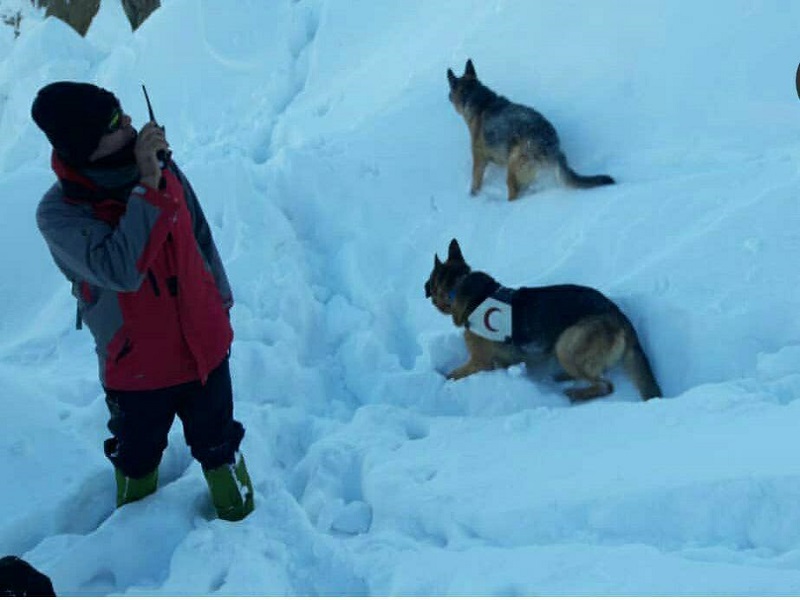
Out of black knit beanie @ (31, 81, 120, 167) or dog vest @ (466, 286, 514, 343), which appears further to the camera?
dog vest @ (466, 286, 514, 343)

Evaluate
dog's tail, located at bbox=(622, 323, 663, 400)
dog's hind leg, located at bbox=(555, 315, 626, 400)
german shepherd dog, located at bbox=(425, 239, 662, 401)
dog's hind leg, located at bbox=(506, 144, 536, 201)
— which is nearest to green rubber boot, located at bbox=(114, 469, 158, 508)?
german shepherd dog, located at bbox=(425, 239, 662, 401)

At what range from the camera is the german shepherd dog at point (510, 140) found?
5.62m

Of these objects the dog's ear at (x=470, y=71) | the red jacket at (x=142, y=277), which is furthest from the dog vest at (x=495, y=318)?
the dog's ear at (x=470, y=71)

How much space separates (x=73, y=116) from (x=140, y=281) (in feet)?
1.84

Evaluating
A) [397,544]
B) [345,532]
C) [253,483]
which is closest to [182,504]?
[253,483]

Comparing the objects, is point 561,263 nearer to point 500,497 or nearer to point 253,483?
point 500,497

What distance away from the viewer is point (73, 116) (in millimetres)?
2357

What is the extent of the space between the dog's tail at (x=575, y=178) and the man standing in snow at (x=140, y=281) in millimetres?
3199

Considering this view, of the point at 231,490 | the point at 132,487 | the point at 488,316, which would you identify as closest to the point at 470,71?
the point at 488,316

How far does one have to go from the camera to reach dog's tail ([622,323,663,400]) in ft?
13.6

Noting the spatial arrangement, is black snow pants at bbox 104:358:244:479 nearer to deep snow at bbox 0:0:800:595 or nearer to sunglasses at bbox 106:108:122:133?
deep snow at bbox 0:0:800:595

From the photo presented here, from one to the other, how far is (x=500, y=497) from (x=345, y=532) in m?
0.74

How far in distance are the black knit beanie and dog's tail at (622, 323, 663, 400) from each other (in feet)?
9.99

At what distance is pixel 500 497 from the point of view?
3.29 m
